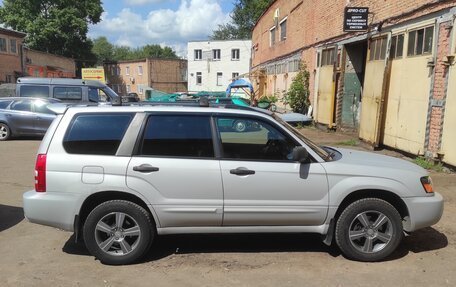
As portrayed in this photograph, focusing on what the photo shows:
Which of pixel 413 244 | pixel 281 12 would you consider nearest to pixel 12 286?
pixel 413 244

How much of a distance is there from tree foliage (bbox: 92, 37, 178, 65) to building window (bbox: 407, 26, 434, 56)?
106163 mm

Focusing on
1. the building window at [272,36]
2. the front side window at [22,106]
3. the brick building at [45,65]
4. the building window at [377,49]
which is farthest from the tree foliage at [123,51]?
the building window at [377,49]

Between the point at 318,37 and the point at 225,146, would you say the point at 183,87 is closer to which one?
the point at 318,37

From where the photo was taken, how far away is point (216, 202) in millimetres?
4625

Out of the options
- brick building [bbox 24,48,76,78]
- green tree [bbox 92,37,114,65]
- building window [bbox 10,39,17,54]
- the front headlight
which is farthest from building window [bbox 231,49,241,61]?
green tree [bbox 92,37,114,65]

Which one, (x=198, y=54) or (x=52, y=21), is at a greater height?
(x=52, y=21)

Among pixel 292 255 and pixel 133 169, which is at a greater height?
pixel 133 169

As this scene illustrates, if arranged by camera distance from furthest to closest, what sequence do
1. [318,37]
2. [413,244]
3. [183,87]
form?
[183,87] < [318,37] < [413,244]

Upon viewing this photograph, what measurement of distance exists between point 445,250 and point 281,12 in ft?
81.9

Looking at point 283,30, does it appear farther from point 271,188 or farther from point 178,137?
point 271,188

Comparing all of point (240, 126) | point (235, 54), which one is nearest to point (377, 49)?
point (240, 126)

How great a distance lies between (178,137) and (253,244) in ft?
5.25

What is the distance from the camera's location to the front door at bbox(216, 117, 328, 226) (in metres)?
4.61

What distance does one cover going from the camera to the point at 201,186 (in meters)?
4.59
